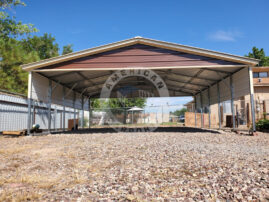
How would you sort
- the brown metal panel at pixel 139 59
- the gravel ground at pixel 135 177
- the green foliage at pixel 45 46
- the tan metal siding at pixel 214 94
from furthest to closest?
the green foliage at pixel 45 46 < the tan metal siding at pixel 214 94 < the brown metal panel at pixel 139 59 < the gravel ground at pixel 135 177

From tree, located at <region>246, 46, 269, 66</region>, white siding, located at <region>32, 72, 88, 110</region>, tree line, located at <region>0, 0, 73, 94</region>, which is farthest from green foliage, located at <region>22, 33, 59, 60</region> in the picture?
tree, located at <region>246, 46, 269, 66</region>

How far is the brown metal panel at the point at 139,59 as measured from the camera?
10406 mm

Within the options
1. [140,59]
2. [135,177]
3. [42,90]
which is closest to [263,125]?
[140,59]

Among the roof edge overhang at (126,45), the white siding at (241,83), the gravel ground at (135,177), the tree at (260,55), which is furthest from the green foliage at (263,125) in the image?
the tree at (260,55)

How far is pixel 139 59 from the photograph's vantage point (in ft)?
34.7

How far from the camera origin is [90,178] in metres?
3.49

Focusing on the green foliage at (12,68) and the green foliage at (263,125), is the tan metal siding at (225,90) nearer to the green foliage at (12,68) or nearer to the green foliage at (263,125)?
the green foliage at (263,125)

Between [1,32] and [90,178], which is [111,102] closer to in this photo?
[1,32]

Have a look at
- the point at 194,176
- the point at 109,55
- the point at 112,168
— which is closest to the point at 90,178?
the point at 112,168

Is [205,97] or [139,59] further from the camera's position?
[205,97]

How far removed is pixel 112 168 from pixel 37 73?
951 centimetres

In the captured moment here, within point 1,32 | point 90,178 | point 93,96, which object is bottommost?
point 90,178

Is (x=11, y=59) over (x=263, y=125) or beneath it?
over

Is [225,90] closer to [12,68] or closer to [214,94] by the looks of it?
[214,94]
